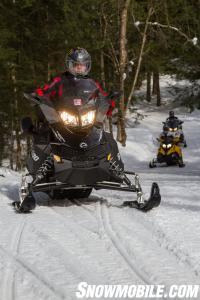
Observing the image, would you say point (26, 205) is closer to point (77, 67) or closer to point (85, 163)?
point (85, 163)

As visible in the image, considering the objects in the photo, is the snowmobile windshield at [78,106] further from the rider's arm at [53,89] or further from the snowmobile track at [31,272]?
the snowmobile track at [31,272]

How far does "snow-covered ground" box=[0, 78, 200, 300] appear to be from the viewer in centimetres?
379

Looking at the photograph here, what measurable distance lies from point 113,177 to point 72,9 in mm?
13489

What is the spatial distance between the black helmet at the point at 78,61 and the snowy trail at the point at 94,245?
193 cm

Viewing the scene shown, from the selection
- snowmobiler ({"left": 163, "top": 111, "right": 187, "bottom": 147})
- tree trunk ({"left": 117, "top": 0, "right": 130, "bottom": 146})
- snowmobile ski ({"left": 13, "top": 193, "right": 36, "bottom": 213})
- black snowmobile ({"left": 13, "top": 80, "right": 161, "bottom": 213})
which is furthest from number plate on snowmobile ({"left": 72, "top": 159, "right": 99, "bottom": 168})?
tree trunk ({"left": 117, "top": 0, "right": 130, "bottom": 146})

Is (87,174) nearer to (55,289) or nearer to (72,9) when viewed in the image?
(55,289)

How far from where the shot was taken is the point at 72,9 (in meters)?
19.1

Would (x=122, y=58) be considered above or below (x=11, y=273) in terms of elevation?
below

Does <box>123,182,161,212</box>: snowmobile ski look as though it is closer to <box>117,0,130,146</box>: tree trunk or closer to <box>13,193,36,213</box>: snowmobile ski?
<box>13,193,36,213</box>: snowmobile ski

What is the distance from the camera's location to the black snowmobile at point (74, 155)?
6.60m

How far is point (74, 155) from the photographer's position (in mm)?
6641

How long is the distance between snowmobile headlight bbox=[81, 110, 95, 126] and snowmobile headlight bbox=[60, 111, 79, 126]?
9 cm

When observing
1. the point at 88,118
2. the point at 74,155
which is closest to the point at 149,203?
the point at 74,155

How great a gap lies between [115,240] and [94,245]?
0.25 m
